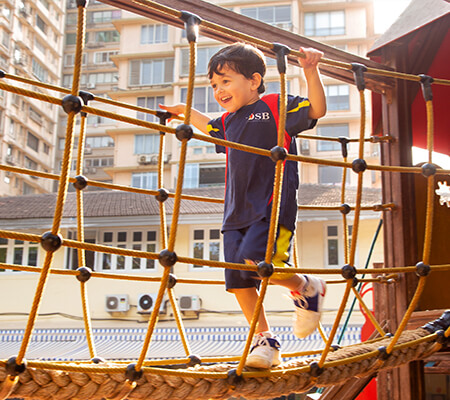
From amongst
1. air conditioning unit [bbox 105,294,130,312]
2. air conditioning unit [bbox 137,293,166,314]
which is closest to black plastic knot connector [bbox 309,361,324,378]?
air conditioning unit [bbox 137,293,166,314]

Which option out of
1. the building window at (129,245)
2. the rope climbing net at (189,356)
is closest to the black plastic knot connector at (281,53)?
the rope climbing net at (189,356)

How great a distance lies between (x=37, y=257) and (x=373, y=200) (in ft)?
21.4

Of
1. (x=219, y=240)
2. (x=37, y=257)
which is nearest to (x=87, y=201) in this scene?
(x=37, y=257)

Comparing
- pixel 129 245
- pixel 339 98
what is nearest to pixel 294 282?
pixel 129 245

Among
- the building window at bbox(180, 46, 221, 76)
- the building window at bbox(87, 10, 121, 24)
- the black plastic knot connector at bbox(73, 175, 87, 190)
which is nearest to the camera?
the black plastic knot connector at bbox(73, 175, 87, 190)

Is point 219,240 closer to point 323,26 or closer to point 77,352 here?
point 77,352

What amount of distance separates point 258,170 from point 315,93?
23 centimetres

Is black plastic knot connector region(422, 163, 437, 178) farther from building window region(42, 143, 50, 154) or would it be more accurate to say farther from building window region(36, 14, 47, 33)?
building window region(36, 14, 47, 33)

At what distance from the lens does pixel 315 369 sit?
139 cm

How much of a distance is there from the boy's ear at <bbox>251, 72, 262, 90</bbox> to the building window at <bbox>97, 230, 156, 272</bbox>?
10485 mm

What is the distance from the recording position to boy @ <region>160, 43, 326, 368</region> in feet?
4.93

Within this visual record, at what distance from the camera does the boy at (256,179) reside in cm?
150

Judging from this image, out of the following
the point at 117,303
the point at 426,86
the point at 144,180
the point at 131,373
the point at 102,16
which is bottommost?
the point at 117,303

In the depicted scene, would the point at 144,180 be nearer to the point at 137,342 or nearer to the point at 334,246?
the point at 334,246
